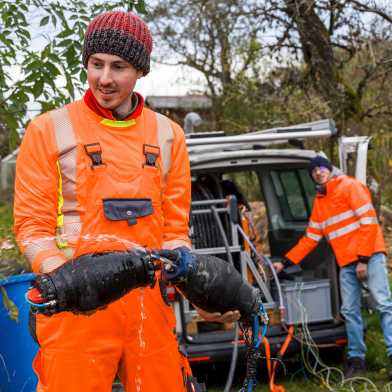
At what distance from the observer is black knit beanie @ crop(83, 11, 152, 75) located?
113 inches

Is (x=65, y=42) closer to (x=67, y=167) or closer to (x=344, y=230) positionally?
(x=67, y=167)

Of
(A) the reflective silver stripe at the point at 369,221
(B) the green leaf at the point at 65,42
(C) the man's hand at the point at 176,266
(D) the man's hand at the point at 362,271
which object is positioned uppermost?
(B) the green leaf at the point at 65,42

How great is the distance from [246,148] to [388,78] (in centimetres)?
344

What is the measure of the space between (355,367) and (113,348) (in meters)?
3.90

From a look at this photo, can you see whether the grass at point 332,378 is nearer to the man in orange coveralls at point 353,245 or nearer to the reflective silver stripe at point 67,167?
the man in orange coveralls at point 353,245

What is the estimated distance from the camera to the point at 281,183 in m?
8.09

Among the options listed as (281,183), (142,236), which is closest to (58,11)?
(142,236)

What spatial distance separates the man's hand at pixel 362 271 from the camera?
6.30 meters

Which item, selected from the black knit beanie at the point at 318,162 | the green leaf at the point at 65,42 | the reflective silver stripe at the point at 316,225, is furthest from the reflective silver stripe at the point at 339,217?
the green leaf at the point at 65,42

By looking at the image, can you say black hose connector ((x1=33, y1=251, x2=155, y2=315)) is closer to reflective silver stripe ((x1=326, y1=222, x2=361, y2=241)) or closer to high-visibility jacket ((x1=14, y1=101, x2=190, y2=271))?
high-visibility jacket ((x1=14, y1=101, x2=190, y2=271))

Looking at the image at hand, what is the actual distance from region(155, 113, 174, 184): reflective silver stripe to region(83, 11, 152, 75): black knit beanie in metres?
0.24

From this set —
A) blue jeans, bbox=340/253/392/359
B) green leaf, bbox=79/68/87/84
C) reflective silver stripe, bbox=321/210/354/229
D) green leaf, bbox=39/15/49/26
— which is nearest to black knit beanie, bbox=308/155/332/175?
reflective silver stripe, bbox=321/210/354/229

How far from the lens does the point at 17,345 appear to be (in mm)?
4602

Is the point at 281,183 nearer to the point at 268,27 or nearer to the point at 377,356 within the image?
the point at 377,356
